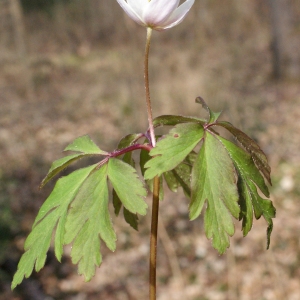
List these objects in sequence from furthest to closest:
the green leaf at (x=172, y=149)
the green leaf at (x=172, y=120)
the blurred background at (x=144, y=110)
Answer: the blurred background at (x=144, y=110)
the green leaf at (x=172, y=120)
the green leaf at (x=172, y=149)

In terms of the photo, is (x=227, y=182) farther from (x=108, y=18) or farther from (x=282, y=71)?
(x=108, y=18)

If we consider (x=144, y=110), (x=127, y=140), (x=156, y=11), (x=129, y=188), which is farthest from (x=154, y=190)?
(x=144, y=110)

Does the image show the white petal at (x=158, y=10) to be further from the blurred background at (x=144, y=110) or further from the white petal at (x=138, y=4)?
the blurred background at (x=144, y=110)

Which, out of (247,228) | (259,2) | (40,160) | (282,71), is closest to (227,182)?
(247,228)

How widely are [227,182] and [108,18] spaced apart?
13.2 metres

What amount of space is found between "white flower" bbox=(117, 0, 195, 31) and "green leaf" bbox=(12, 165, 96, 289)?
0.29 meters

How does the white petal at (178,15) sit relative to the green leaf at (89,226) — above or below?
above

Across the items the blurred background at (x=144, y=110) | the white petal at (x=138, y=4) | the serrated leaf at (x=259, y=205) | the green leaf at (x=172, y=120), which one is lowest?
the blurred background at (x=144, y=110)

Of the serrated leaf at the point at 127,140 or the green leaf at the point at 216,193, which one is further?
the serrated leaf at the point at 127,140

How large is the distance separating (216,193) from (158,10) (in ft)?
1.13

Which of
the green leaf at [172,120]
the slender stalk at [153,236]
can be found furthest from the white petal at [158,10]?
the slender stalk at [153,236]

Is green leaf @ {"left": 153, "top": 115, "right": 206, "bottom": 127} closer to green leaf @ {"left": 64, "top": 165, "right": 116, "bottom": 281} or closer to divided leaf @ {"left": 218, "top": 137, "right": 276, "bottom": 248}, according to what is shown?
divided leaf @ {"left": 218, "top": 137, "right": 276, "bottom": 248}

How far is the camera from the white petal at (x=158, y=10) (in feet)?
2.37

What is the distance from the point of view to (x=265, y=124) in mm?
7352
